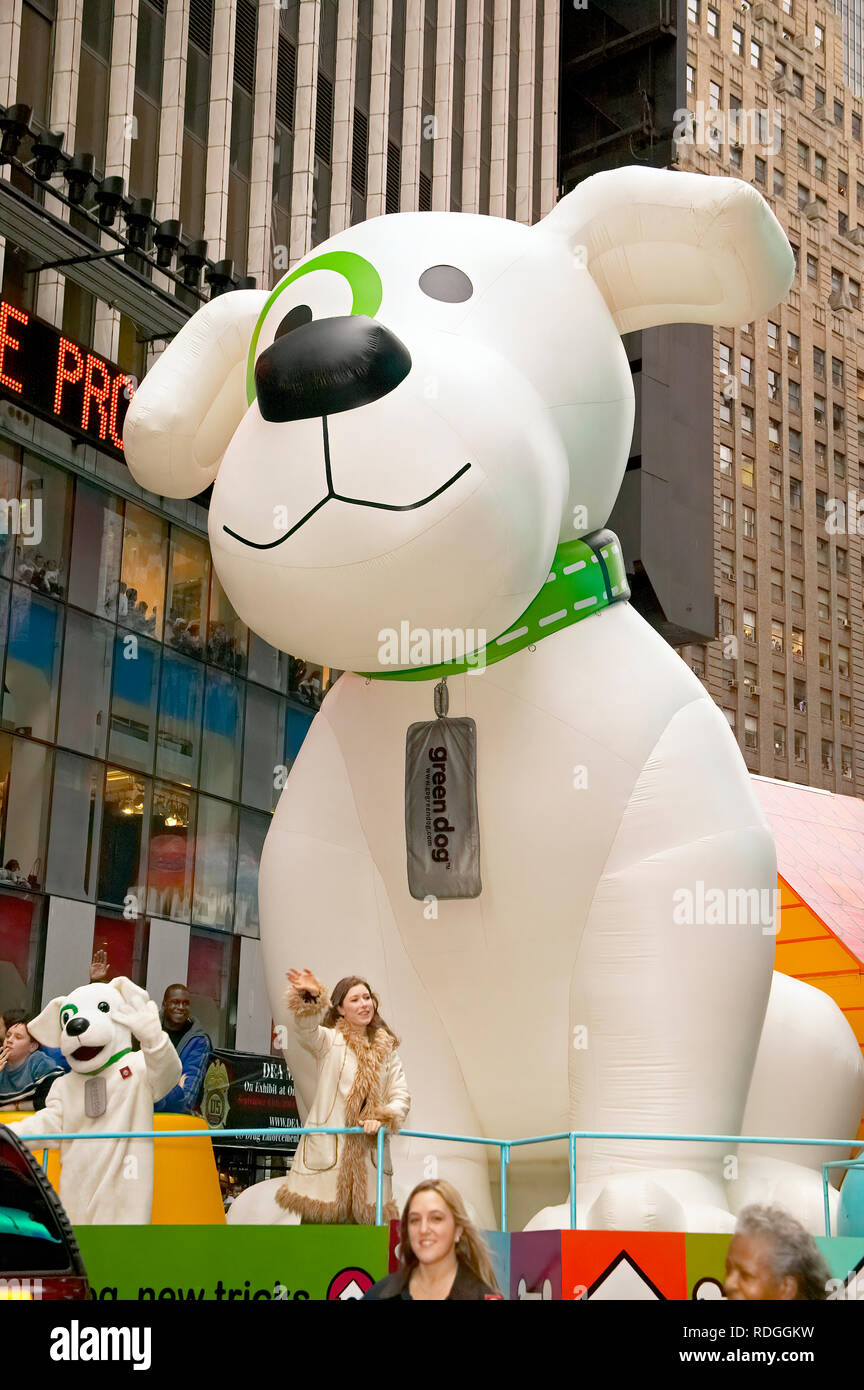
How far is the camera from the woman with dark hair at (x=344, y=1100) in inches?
178

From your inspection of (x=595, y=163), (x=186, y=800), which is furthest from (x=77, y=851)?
(x=595, y=163)

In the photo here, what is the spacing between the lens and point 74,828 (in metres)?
15.8

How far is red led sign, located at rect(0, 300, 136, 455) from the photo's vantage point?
13.1 meters

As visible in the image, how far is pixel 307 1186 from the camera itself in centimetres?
463

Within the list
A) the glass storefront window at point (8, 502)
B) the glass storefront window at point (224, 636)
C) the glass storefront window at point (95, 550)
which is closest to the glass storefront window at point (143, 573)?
the glass storefront window at point (95, 550)

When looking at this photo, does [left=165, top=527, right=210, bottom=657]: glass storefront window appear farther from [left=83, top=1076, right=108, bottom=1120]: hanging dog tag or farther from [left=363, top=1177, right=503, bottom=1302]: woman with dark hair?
[left=363, top=1177, right=503, bottom=1302]: woman with dark hair

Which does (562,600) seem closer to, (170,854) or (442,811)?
(442,811)

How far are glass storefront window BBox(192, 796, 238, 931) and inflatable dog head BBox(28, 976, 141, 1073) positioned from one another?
39.8 ft

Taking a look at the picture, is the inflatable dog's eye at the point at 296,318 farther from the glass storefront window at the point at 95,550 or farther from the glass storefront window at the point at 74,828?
the glass storefront window at the point at 95,550

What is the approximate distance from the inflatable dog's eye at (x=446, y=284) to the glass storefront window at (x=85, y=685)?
36.6 feet

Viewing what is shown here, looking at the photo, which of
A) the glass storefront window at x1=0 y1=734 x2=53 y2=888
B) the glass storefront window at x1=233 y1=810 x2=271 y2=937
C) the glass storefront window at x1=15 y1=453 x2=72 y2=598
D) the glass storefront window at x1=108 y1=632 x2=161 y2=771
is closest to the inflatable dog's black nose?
the glass storefront window at x1=0 y1=734 x2=53 y2=888

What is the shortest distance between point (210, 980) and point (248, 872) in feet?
4.59

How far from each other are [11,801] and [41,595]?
1998mm
